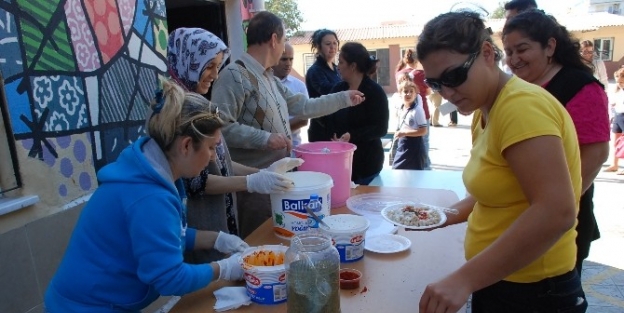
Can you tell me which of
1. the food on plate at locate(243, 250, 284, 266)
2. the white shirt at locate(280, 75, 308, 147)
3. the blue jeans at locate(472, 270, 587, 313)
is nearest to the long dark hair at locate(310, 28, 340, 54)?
→ the white shirt at locate(280, 75, 308, 147)

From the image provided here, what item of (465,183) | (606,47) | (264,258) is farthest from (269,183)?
(606,47)

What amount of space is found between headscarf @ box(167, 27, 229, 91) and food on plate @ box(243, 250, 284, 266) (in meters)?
0.97

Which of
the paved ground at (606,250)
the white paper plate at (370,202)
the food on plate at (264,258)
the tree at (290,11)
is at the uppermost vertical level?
the tree at (290,11)

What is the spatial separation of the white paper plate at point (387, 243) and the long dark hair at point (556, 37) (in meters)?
1.20

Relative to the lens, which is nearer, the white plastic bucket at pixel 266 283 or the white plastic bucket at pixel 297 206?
the white plastic bucket at pixel 266 283

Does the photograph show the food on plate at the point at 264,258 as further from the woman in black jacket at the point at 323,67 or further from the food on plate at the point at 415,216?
the woman in black jacket at the point at 323,67

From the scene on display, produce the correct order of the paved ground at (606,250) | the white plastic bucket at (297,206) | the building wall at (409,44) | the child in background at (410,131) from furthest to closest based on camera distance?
the building wall at (409,44) < the child in background at (410,131) < the paved ground at (606,250) < the white plastic bucket at (297,206)

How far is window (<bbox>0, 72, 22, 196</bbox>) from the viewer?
1.99m

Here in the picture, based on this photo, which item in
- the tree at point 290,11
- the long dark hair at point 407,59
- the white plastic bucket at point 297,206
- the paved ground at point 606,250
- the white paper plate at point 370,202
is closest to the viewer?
the white plastic bucket at point 297,206

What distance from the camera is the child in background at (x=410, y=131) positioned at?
180 inches

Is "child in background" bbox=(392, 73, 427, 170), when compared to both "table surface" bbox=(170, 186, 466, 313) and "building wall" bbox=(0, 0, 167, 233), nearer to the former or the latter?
"table surface" bbox=(170, 186, 466, 313)

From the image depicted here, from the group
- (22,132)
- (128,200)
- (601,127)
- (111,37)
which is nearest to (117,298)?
(128,200)

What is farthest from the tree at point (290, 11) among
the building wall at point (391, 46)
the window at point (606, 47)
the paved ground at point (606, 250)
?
the paved ground at point (606, 250)

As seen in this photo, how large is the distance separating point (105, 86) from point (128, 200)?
5.36 ft
